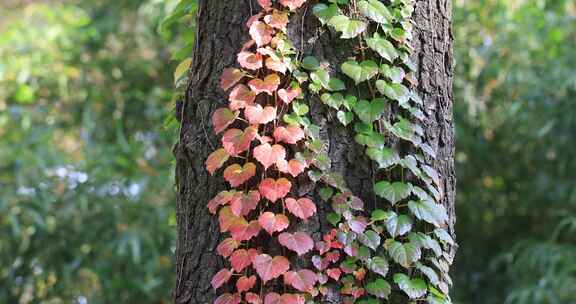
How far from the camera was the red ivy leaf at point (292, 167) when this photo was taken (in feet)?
4.87

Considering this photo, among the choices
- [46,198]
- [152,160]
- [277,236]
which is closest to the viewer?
[277,236]

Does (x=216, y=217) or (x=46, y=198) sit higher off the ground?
(x=46, y=198)

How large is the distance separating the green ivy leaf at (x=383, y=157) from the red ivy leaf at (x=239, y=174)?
24 cm

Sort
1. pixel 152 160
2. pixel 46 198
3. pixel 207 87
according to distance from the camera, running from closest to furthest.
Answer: pixel 207 87 < pixel 46 198 < pixel 152 160

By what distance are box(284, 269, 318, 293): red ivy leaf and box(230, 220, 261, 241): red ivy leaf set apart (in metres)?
0.10

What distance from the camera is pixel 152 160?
412cm

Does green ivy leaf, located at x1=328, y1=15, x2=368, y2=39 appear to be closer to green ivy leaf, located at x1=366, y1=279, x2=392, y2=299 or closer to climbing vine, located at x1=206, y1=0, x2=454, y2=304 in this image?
climbing vine, located at x1=206, y1=0, x2=454, y2=304

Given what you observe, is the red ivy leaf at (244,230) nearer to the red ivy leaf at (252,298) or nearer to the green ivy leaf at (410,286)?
the red ivy leaf at (252,298)

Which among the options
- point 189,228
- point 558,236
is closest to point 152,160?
point 558,236

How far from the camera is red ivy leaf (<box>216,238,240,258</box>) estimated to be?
1.50 meters

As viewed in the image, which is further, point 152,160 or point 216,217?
point 152,160

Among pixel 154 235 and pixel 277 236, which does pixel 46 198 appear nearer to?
pixel 154 235

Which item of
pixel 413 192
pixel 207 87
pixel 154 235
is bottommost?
pixel 413 192

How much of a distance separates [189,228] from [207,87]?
0.31 meters
